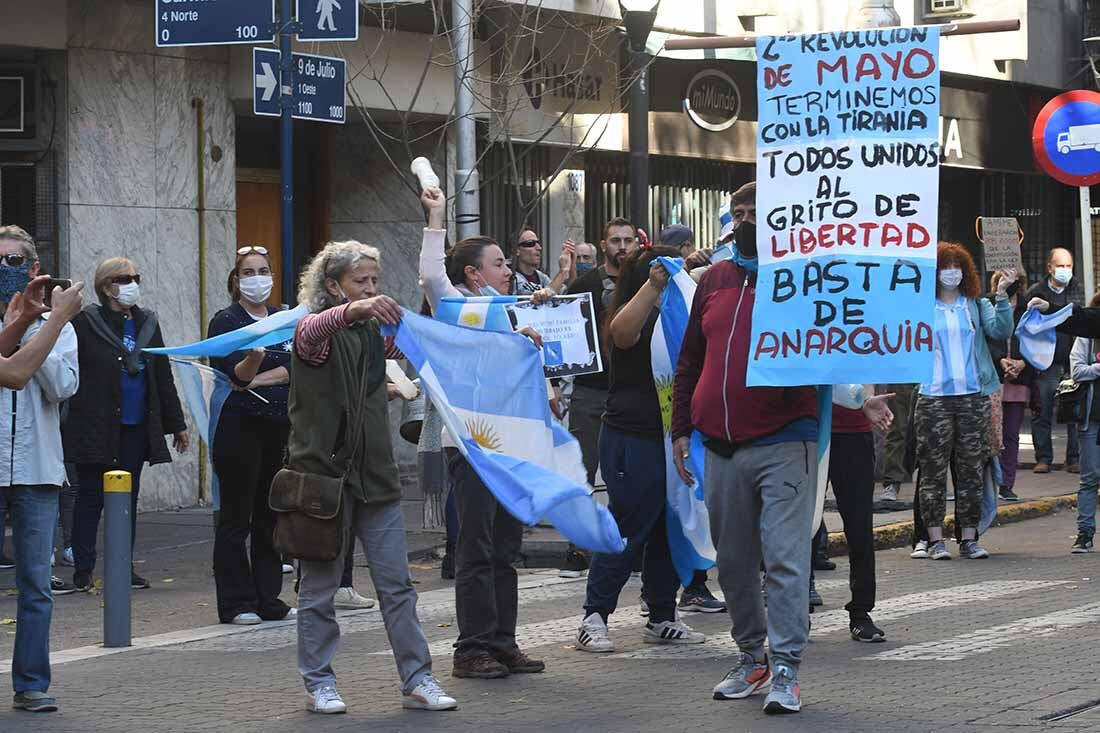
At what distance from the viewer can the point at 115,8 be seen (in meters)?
16.1

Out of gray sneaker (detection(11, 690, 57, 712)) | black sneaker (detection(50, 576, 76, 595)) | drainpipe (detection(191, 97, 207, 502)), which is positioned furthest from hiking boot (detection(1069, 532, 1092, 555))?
gray sneaker (detection(11, 690, 57, 712))

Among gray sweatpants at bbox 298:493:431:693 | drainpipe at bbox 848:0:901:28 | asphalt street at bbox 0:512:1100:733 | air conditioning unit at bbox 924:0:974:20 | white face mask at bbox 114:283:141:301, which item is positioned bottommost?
asphalt street at bbox 0:512:1100:733

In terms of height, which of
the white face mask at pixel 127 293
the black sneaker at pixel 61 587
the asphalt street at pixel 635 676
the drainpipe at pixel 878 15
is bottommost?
the asphalt street at pixel 635 676

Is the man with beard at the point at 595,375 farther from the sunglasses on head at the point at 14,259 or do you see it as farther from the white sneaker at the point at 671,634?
the sunglasses on head at the point at 14,259

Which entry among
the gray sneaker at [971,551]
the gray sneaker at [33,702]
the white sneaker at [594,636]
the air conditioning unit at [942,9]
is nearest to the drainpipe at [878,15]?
the air conditioning unit at [942,9]

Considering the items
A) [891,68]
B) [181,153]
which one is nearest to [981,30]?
[181,153]

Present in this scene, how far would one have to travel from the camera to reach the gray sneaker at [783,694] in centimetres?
781

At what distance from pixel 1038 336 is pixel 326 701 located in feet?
21.6

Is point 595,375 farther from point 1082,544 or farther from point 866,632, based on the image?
point 1082,544

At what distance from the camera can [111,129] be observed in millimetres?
16172

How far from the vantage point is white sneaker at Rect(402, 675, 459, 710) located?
8094 millimetres

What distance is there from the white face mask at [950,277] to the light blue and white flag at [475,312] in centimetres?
478

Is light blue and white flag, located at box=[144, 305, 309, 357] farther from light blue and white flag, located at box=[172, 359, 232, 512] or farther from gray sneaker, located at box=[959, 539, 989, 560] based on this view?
gray sneaker, located at box=[959, 539, 989, 560]

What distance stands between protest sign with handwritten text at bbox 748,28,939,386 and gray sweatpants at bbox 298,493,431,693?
165 cm
